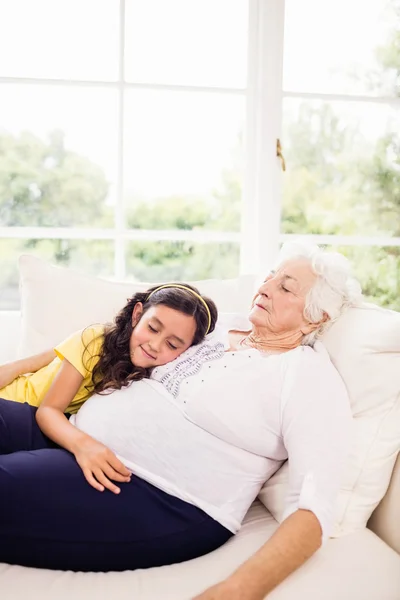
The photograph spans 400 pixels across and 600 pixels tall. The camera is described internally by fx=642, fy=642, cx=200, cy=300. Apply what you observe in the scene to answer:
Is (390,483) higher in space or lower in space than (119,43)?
lower

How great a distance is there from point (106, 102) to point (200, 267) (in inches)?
31.2

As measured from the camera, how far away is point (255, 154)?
2.72m

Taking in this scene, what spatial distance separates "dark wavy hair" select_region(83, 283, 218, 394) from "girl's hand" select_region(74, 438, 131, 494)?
0.65 feet

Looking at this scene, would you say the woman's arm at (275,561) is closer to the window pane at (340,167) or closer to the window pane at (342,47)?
the window pane at (340,167)

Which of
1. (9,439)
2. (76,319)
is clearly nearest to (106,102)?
(76,319)

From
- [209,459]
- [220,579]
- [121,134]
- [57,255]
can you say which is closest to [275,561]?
[220,579]

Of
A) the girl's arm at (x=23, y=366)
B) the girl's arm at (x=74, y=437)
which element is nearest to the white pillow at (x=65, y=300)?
the girl's arm at (x=23, y=366)

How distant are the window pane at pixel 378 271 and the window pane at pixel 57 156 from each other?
3.48ft

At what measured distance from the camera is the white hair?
166cm

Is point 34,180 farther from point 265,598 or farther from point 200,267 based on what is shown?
point 265,598

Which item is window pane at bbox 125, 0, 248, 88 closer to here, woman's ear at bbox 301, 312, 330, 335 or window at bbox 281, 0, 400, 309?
window at bbox 281, 0, 400, 309

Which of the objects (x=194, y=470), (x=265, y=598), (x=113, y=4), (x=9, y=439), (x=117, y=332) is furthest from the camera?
(x=113, y=4)

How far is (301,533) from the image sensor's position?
1.25 metres

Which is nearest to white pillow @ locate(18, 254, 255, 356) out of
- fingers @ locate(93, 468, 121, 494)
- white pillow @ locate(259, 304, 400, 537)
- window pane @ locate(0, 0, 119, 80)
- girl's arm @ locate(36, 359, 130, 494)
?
girl's arm @ locate(36, 359, 130, 494)
